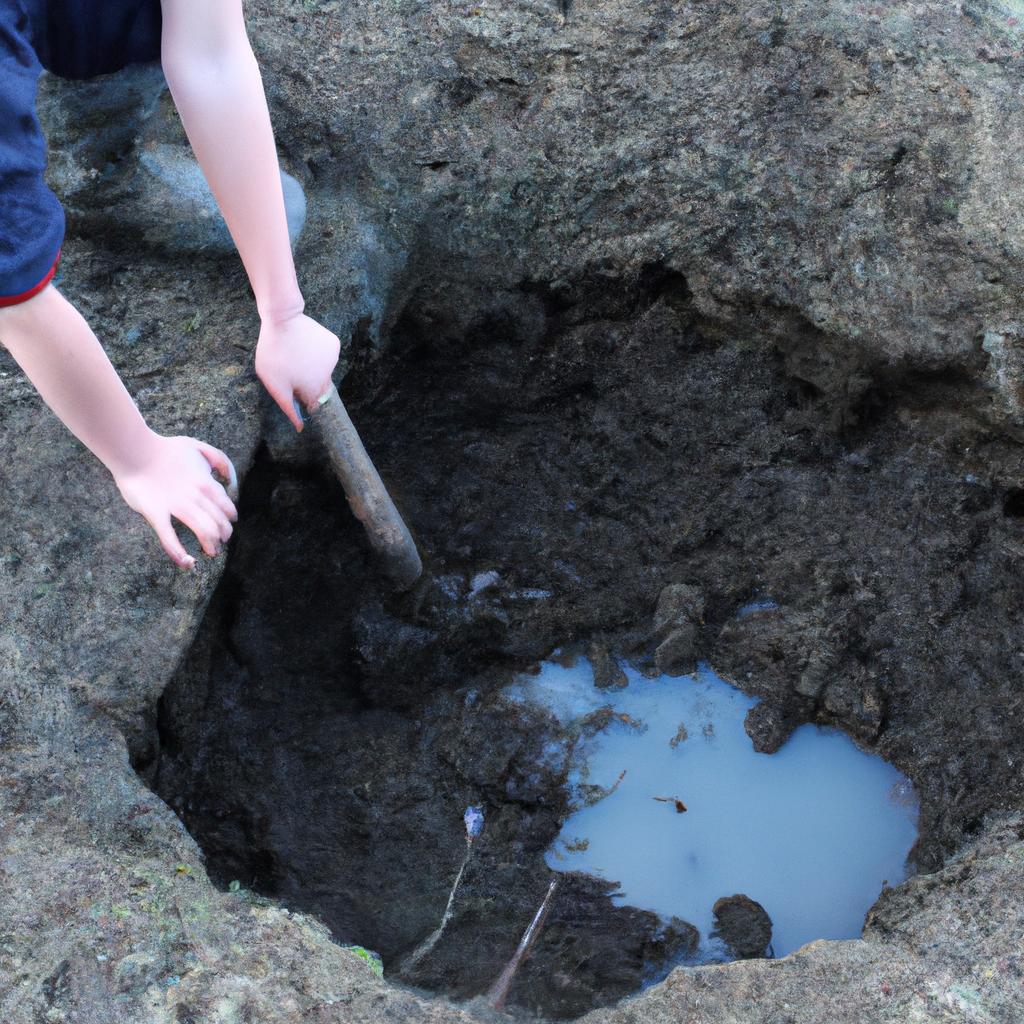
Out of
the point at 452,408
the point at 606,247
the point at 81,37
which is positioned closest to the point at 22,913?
the point at 81,37

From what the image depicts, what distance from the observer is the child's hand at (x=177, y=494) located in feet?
5.21

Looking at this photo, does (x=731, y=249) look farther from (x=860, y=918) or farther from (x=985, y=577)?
(x=860, y=918)

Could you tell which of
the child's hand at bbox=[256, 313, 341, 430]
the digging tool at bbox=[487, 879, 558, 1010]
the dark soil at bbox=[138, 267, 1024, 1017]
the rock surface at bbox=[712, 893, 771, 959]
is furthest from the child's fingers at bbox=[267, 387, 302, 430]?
the rock surface at bbox=[712, 893, 771, 959]

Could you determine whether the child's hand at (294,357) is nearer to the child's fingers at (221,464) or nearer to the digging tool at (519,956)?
the child's fingers at (221,464)

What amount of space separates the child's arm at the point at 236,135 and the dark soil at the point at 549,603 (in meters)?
0.43

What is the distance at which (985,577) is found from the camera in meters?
1.97

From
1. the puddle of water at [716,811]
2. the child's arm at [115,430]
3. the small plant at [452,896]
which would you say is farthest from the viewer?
the puddle of water at [716,811]

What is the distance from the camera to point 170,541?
1607mm

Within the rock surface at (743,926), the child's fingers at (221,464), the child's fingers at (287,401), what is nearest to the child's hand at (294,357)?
the child's fingers at (287,401)

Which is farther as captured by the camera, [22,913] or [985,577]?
[985,577]

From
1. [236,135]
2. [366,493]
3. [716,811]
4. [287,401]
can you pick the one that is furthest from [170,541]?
[716,811]

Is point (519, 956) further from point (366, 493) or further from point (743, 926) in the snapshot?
point (366, 493)

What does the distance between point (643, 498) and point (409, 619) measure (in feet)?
1.73

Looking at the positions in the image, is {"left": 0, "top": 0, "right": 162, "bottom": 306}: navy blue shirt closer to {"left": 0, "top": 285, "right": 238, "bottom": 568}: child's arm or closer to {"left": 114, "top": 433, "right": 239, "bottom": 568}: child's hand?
{"left": 0, "top": 285, "right": 238, "bottom": 568}: child's arm
